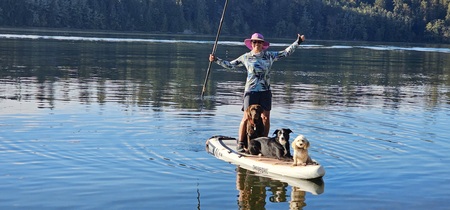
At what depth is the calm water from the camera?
11.3 m

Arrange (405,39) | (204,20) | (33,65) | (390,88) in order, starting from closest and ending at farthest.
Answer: (390,88)
(33,65)
(204,20)
(405,39)

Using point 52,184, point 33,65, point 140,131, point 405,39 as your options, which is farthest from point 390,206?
point 405,39

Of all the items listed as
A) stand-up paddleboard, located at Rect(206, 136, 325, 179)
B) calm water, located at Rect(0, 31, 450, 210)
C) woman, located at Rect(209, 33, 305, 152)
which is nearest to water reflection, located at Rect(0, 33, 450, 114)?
calm water, located at Rect(0, 31, 450, 210)

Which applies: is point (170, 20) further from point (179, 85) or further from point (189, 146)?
point (189, 146)

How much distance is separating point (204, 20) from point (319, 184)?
168m

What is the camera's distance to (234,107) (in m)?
22.4

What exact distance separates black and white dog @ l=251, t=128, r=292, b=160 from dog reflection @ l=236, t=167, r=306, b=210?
2.31 ft

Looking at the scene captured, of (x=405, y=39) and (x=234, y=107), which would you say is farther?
(x=405, y=39)

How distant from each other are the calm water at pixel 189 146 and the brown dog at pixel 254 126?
24.8 inches

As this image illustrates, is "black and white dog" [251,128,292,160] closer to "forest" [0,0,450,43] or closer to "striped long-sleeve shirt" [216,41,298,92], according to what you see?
"striped long-sleeve shirt" [216,41,298,92]

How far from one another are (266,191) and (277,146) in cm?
190

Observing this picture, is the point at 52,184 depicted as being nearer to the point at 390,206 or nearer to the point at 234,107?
the point at 390,206

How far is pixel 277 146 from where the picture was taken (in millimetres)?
13594

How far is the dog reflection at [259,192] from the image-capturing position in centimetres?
1102
